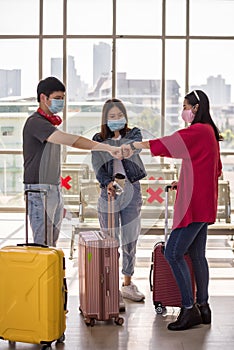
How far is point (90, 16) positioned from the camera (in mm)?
10320

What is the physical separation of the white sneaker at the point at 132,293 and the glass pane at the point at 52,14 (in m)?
5.80

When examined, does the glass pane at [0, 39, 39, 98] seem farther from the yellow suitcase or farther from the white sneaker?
the yellow suitcase

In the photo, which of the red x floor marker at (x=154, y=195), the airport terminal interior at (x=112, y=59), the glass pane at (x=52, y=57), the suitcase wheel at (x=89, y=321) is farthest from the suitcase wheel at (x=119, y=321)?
the glass pane at (x=52, y=57)

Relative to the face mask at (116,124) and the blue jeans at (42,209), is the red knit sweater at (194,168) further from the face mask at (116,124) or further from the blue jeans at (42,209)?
the blue jeans at (42,209)

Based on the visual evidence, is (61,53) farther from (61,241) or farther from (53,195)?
(53,195)

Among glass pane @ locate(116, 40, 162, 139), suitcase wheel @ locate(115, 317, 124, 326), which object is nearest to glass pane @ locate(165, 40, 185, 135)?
glass pane @ locate(116, 40, 162, 139)

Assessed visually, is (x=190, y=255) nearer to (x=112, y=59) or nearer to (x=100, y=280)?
(x=100, y=280)

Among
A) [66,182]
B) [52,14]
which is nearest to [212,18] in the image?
→ [52,14]

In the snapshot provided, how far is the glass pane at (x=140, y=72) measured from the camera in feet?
33.8

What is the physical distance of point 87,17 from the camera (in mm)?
10336

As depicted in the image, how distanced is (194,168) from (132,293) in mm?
1335

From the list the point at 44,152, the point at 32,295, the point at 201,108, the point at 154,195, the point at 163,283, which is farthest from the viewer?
the point at 154,195

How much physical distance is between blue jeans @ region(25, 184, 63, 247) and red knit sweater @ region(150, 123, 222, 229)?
711mm

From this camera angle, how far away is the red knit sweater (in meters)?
4.32
